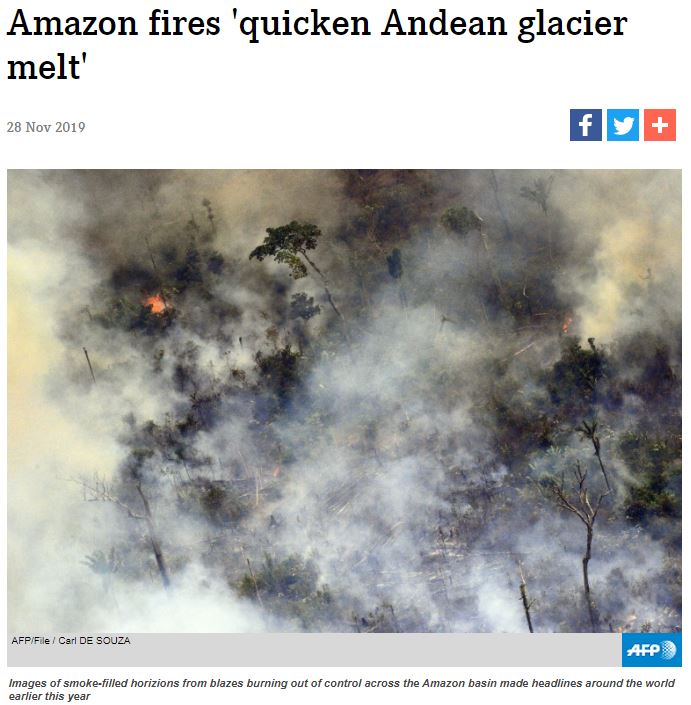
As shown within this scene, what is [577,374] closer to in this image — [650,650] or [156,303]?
[650,650]

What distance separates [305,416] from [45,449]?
7.88 m

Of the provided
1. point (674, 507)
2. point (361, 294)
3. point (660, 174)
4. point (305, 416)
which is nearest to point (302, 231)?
point (361, 294)

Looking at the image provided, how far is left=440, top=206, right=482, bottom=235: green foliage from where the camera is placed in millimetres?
39812

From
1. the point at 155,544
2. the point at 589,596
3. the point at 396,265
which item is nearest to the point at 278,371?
the point at 396,265

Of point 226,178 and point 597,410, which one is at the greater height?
point 226,178

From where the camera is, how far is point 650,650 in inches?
1261

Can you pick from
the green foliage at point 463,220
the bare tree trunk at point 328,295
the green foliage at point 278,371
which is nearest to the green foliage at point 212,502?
the green foliage at point 278,371

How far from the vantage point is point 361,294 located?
39594 millimetres

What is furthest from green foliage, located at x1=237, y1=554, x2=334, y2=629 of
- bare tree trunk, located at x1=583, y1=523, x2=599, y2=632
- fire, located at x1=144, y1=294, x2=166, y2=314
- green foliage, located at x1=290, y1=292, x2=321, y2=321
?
fire, located at x1=144, y1=294, x2=166, y2=314

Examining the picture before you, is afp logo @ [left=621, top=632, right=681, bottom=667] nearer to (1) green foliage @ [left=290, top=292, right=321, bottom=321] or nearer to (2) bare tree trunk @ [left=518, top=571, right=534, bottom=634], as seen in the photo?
(2) bare tree trunk @ [left=518, top=571, right=534, bottom=634]

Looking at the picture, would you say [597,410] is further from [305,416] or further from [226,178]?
[226,178]
